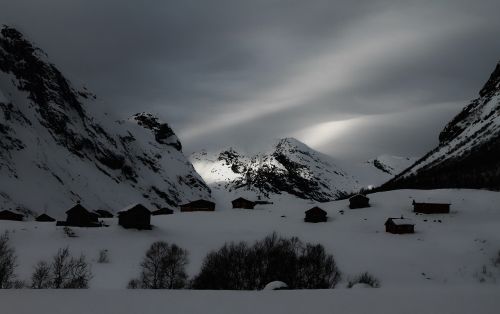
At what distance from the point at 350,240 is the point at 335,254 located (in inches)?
353

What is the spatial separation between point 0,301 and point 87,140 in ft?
649

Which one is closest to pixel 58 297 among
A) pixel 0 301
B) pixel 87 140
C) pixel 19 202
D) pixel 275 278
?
pixel 0 301

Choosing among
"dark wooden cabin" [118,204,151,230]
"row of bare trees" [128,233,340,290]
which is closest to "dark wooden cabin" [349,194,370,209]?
"dark wooden cabin" [118,204,151,230]

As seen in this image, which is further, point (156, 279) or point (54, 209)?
point (54, 209)

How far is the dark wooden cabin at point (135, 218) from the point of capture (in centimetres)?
7669

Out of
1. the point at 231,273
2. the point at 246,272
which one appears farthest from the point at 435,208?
the point at 231,273

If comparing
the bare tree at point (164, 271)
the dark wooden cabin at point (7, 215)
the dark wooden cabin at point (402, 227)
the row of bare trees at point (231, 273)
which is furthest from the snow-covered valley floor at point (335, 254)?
the dark wooden cabin at point (7, 215)

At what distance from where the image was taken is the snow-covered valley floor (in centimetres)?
1250

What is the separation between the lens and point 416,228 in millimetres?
75438

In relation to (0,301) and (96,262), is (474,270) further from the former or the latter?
(0,301)

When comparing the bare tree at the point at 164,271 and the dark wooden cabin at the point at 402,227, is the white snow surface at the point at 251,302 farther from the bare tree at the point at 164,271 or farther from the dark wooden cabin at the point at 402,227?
the dark wooden cabin at the point at 402,227

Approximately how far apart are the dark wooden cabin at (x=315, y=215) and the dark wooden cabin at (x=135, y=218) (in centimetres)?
2975

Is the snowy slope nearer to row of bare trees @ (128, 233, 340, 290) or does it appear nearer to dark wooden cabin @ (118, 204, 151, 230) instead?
dark wooden cabin @ (118, 204, 151, 230)

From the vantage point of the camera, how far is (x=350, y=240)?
68438mm
